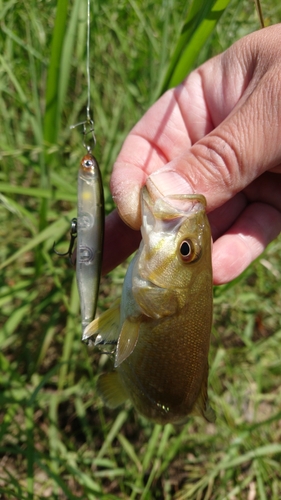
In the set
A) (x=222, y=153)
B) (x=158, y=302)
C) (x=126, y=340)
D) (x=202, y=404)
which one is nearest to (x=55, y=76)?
(x=222, y=153)

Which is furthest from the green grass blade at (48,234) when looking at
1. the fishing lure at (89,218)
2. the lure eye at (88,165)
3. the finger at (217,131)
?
the lure eye at (88,165)

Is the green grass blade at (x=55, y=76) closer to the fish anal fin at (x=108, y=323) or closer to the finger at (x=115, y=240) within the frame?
the finger at (x=115, y=240)

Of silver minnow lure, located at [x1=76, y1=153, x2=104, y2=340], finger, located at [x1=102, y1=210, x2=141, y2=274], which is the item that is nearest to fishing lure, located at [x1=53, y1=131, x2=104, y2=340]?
silver minnow lure, located at [x1=76, y1=153, x2=104, y2=340]

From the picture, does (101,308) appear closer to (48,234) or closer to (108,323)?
(48,234)

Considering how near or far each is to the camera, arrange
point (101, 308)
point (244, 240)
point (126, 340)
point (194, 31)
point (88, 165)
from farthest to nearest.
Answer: point (101, 308) < point (244, 240) < point (194, 31) < point (88, 165) < point (126, 340)

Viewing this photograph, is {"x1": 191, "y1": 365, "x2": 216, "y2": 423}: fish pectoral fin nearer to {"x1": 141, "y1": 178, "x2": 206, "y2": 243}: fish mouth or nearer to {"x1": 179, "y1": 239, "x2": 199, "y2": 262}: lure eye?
{"x1": 179, "y1": 239, "x2": 199, "y2": 262}: lure eye

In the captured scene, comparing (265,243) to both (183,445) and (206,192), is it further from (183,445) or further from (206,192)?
(183,445)
